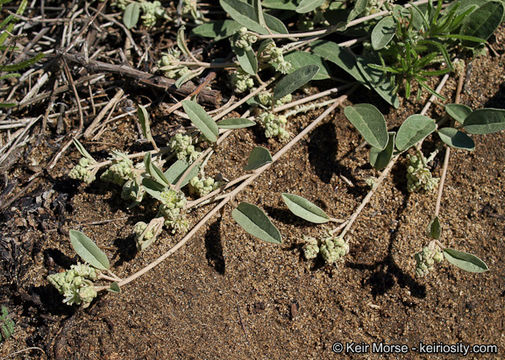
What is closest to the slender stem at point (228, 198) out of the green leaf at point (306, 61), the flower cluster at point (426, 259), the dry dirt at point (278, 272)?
the dry dirt at point (278, 272)

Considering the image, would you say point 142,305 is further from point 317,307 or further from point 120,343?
point 317,307

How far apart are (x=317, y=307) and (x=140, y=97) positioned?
1.28 metres

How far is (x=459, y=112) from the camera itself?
6.48 feet

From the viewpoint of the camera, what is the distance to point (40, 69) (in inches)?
88.4

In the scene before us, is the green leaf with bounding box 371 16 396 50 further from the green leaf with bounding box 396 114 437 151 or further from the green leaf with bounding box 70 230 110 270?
the green leaf with bounding box 70 230 110 270

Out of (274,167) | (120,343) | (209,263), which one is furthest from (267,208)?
(120,343)

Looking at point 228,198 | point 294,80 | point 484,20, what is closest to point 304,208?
point 228,198

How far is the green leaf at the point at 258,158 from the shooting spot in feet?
5.91

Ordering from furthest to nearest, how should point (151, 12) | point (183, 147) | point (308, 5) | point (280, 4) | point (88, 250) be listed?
1. point (151, 12)
2. point (280, 4)
3. point (308, 5)
4. point (183, 147)
5. point (88, 250)

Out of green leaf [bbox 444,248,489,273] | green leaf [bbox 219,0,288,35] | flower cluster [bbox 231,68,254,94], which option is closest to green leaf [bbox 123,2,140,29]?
green leaf [bbox 219,0,288,35]

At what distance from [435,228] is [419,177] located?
0.75 feet

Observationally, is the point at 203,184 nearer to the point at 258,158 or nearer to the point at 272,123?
Result: the point at 258,158

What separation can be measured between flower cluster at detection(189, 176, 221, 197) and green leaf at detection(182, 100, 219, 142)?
171 millimetres

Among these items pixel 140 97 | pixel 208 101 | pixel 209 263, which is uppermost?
pixel 140 97
